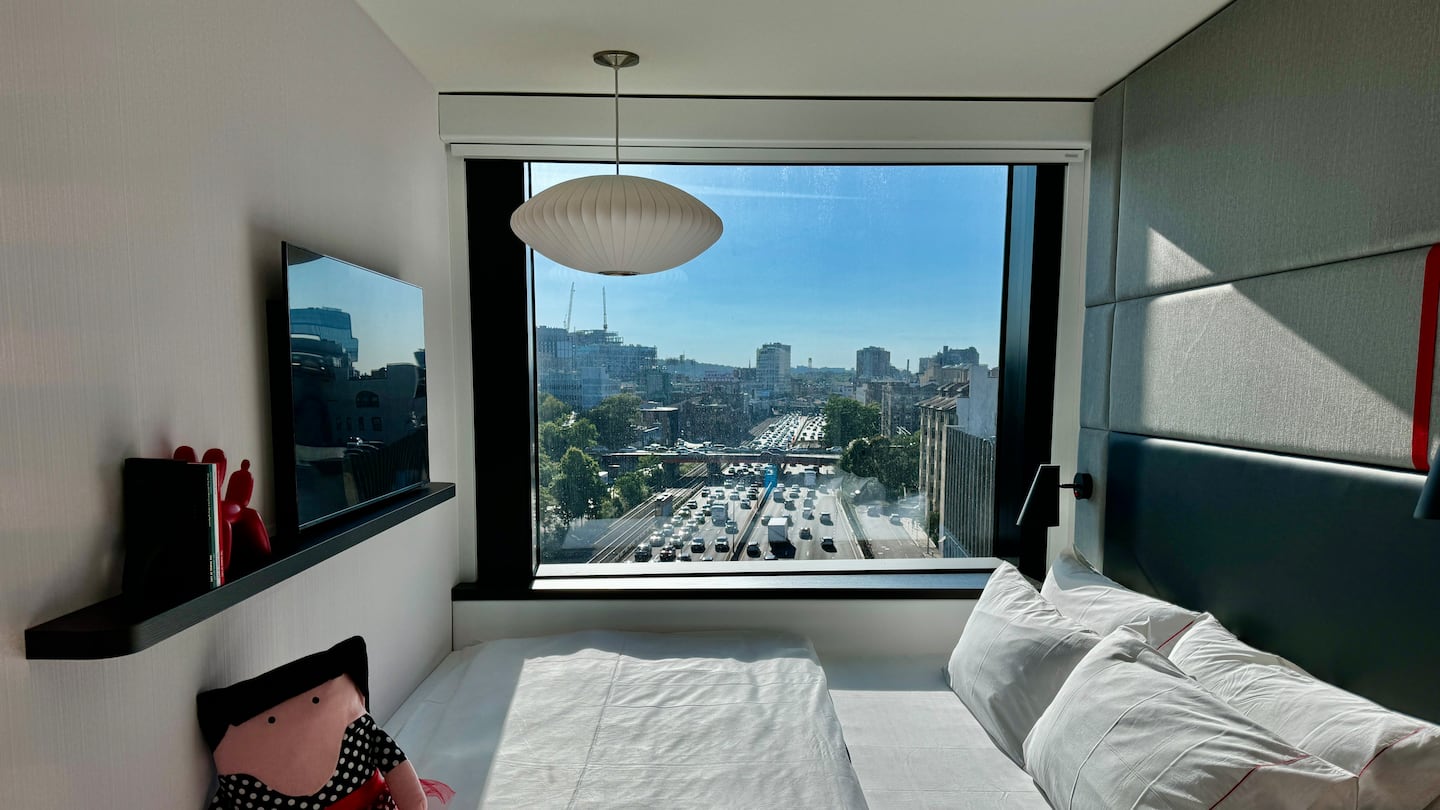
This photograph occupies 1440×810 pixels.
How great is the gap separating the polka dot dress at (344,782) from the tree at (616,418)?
1558mm

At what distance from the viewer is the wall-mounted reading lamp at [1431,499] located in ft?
3.40

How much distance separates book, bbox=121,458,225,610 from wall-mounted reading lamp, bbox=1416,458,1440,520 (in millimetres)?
1838

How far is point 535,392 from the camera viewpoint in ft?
9.82

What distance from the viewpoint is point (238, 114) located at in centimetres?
151

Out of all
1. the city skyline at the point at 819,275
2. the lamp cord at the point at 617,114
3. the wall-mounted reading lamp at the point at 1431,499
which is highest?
the lamp cord at the point at 617,114

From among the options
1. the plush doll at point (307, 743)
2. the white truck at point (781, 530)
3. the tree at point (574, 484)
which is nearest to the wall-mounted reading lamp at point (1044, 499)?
the white truck at point (781, 530)

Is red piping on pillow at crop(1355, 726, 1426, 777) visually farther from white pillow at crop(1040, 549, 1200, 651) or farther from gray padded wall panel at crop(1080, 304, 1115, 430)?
gray padded wall panel at crop(1080, 304, 1115, 430)

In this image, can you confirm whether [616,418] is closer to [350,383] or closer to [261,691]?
[350,383]

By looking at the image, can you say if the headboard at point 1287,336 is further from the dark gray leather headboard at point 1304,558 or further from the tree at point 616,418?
the tree at point 616,418

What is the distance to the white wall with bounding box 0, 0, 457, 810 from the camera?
40.1 inches

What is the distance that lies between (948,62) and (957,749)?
210 cm

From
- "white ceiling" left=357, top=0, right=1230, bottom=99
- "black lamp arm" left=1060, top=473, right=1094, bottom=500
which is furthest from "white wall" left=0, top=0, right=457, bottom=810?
"black lamp arm" left=1060, top=473, right=1094, bottom=500

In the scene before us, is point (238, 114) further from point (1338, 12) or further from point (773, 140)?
point (1338, 12)

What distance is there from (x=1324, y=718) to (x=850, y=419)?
188cm
